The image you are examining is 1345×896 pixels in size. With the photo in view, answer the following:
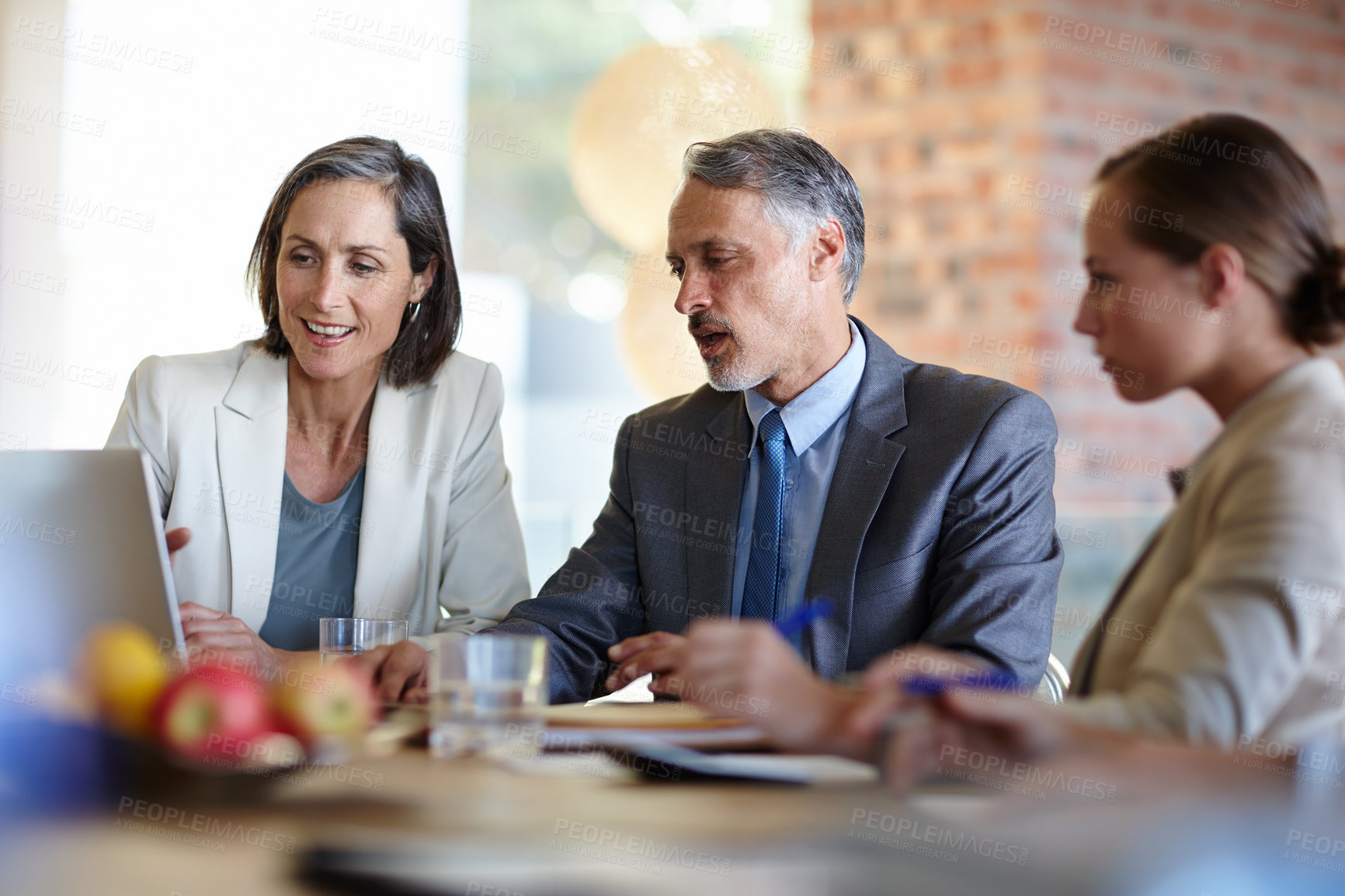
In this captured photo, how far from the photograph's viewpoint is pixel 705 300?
6.02ft

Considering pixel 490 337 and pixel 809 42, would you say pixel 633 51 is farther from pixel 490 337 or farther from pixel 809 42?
pixel 490 337

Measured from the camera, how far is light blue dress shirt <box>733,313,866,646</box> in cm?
172

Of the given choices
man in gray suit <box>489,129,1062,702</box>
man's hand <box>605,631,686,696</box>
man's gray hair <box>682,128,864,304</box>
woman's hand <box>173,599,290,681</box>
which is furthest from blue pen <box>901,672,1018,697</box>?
man's gray hair <box>682,128,864,304</box>

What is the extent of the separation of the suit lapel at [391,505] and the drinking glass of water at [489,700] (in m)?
0.93

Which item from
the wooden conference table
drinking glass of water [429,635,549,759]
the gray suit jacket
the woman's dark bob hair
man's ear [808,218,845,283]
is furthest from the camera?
the woman's dark bob hair

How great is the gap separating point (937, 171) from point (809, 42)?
653mm

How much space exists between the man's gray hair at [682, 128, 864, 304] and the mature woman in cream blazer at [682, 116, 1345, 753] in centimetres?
87

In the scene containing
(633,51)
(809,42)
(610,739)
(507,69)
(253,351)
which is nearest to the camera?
(610,739)

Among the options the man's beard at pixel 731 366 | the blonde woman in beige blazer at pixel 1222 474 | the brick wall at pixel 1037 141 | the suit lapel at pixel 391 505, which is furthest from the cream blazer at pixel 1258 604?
the brick wall at pixel 1037 141

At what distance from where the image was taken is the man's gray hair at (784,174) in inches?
71.3

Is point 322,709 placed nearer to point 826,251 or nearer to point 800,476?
point 800,476

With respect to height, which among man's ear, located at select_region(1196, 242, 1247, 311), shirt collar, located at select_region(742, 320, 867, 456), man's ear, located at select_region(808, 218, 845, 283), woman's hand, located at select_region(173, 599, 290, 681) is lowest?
woman's hand, located at select_region(173, 599, 290, 681)

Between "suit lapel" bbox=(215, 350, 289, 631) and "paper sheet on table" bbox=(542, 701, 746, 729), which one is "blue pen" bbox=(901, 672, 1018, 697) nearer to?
"paper sheet on table" bbox=(542, 701, 746, 729)

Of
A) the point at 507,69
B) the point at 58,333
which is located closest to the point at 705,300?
the point at 58,333
